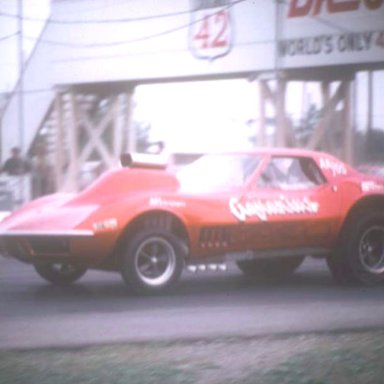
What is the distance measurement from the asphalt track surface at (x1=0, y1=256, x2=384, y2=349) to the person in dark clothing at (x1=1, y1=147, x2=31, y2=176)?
3.98 feet

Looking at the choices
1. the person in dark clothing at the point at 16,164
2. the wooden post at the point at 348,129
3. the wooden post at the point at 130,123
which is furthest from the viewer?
the person in dark clothing at the point at 16,164

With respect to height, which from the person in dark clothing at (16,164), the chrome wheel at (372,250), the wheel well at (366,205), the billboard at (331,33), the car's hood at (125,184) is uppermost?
the billboard at (331,33)

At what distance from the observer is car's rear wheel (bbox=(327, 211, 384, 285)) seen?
7.94 meters

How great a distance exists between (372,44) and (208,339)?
13.4 feet

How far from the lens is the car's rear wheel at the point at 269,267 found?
8.53 m

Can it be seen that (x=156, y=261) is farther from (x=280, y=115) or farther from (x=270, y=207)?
(x=280, y=115)

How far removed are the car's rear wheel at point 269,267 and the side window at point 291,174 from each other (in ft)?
2.89

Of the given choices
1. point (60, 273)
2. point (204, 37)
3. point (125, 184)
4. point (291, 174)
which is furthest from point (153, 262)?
point (204, 37)

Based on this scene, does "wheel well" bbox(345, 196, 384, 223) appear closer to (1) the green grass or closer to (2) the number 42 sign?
(2) the number 42 sign

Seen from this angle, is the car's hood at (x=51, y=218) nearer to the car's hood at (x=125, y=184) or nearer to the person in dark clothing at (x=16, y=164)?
the car's hood at (x=125, y=184)

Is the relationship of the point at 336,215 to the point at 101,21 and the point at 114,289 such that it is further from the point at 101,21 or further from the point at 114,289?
the point at 101,21

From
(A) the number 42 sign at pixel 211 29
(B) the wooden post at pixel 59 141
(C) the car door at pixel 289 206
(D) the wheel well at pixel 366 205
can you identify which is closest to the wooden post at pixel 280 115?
(A) the number 42 sign at pixel 211 29

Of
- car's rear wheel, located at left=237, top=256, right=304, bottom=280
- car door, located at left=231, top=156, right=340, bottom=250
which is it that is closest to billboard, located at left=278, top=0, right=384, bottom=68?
car door, located at left=231, top=156, right=340, bottom=250

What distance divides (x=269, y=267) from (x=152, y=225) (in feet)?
5.76
